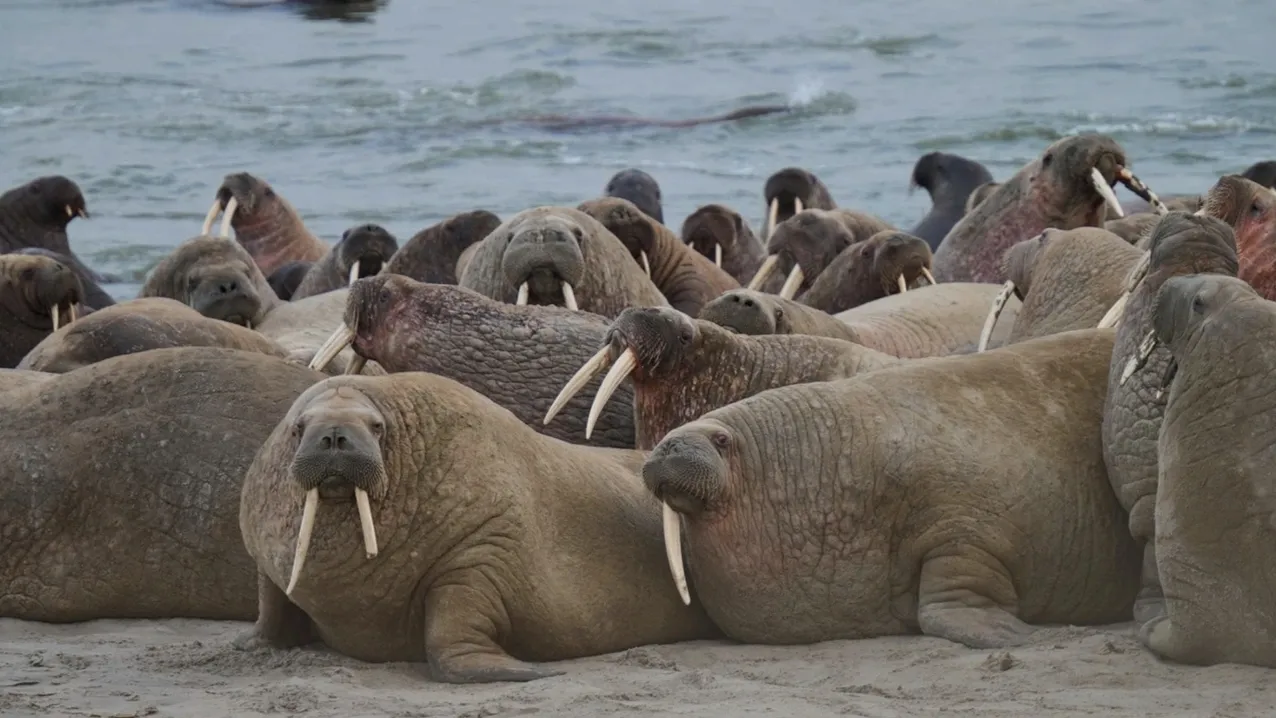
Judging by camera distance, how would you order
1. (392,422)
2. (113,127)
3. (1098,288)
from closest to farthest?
(392,422)
(1098,288)
(113,127)

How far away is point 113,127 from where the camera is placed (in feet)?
88.1

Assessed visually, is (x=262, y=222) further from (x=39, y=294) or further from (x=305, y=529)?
(x=305, y=529)

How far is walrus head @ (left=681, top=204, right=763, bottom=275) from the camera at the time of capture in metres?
12.0

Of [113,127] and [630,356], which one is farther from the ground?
[630,356]

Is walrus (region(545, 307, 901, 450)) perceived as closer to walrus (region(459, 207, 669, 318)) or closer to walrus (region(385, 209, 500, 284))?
walrus (region(459, 207, 669, 318))

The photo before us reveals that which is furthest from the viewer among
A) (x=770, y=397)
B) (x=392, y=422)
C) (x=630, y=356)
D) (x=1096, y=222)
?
(x=1096, y=222)

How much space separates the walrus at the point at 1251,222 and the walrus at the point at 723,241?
4.70m

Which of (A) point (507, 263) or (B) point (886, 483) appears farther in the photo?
(A) point (507, 263)

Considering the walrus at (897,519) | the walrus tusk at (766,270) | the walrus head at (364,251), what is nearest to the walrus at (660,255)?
the walrus tusk at (766,270)

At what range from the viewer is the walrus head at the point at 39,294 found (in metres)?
10.0

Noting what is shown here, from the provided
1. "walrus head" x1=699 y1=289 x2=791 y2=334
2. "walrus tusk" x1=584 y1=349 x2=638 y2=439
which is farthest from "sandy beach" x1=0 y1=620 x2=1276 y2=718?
"walrus head" x1=699 y1=289 x2=791 y2=334

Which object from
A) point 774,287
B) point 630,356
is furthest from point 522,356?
point 774,287

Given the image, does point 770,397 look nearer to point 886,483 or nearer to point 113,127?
point 886,483

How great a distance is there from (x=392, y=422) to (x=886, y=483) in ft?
4.29
